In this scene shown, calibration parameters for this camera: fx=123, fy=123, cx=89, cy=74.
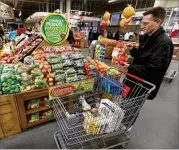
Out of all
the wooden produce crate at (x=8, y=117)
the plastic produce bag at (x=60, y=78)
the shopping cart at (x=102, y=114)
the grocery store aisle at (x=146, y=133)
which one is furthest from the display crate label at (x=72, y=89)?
the grocery store aisle at (x=146, y=133)

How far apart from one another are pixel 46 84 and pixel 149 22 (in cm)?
153

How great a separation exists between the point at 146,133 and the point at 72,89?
4.94 ft

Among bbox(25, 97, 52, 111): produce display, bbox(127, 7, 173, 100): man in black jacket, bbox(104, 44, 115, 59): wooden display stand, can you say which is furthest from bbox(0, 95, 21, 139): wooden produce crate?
bbox(104, 44, 115, 59): wooden display stand

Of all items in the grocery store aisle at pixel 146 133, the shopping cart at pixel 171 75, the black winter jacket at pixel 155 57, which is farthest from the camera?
the shopping cart at pixel 171 75

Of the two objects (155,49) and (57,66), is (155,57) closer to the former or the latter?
(155,49)

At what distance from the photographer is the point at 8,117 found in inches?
64.6

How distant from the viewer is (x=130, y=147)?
1795 mm

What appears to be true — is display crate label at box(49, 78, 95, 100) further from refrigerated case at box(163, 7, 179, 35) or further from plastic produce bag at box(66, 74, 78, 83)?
refrigerated case at box(163, 7, 179, 35)

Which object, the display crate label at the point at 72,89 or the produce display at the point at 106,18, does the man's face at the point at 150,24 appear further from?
the produce display at the point at 106,18

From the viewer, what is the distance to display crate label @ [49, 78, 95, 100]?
140cm

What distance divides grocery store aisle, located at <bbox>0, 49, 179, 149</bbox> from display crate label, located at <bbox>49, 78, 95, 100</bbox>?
770mm

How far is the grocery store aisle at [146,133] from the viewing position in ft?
5.67

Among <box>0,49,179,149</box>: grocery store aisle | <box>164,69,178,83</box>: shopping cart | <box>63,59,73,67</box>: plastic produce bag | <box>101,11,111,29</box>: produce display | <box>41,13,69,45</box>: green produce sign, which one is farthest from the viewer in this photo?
<box>101,11,111,29</box>: produce display

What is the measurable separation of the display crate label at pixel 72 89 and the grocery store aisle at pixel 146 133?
0.77 m
